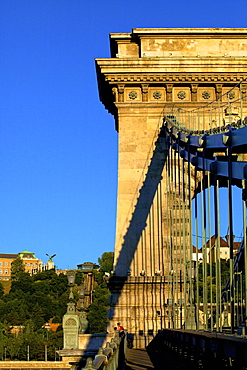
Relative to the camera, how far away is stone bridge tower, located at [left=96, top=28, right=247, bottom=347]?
118 ft

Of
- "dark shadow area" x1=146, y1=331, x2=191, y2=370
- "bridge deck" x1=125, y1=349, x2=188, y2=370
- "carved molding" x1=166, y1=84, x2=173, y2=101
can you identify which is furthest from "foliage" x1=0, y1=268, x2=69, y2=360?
"bridge deck" x1=125, y1=349, x2=188, y2=370

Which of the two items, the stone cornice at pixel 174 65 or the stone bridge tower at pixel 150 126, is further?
the stone cornice at pixel 174 65

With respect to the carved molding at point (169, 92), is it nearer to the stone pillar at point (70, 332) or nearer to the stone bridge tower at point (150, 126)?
the stone bridge tower at point (150, 126)

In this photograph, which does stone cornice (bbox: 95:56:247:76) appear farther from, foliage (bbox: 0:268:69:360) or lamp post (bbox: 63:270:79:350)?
foliage (bbox: 0:268:69:360)

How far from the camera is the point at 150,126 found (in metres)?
38.6

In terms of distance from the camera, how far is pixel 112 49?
41000 millimetres

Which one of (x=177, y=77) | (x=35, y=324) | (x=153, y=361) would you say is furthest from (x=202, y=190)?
(x=35, y=324)

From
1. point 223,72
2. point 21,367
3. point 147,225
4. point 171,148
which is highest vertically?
point 223,72

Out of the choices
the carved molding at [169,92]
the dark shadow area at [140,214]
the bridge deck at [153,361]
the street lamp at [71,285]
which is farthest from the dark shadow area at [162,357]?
the carved molding at [169,92]

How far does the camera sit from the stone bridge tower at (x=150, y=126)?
3603 cm

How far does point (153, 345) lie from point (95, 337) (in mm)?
2666

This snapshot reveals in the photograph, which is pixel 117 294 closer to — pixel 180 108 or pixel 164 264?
pixel 164 264

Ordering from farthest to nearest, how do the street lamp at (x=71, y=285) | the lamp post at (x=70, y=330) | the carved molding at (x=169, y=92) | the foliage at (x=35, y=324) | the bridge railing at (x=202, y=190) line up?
the foliage at (x=35, y=324) < the carved molding at (x=169, y=92) < the lamp post at (x=70, y=330) < the street lamp at (x=71, y=285) < the bridge railing at (x=202, y=190)

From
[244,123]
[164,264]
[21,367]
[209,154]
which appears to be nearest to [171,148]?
[164,264]
